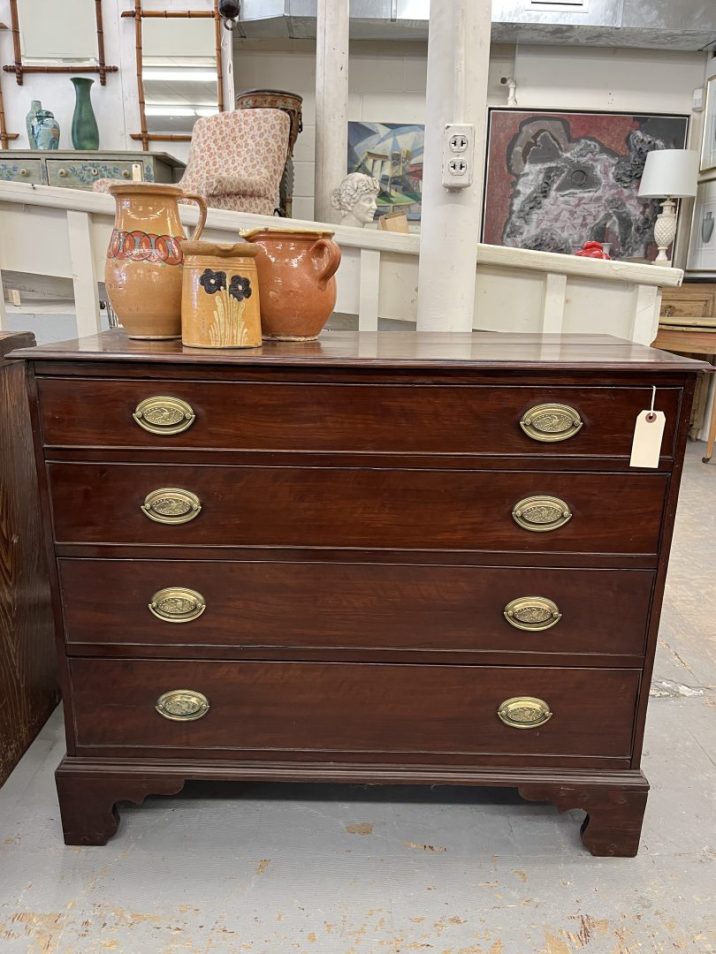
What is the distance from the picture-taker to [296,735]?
1404mm

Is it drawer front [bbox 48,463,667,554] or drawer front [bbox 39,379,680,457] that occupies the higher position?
drawer front [bbox 39,379,680,457]

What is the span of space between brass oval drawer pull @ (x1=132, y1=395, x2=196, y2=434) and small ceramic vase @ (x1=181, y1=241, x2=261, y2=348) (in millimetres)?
123

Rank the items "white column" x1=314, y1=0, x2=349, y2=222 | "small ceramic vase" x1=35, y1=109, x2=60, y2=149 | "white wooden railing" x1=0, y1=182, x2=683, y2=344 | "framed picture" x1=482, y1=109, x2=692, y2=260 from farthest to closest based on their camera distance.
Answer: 1. "framed picture" x1=482, y1=109, x2=692, y2=260
2. "small ceramic vase" x1=35, y1=109, x2=60, y2=149
3. "white column" x1=314, y1=0, x2=349, y2=222
4. "white wooden railing" x1=0, y1=182, x2=683, y2=344

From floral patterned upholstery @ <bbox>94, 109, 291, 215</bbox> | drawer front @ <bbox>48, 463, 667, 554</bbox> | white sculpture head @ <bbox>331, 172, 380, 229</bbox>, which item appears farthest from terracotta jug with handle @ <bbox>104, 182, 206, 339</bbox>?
floral patterned upholstery @ <bbox>94, 109, 291, 215</bbox>

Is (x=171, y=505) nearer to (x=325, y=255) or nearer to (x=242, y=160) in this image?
(x=325, y=255)

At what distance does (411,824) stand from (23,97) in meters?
5.62

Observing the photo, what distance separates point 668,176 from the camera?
470 cm

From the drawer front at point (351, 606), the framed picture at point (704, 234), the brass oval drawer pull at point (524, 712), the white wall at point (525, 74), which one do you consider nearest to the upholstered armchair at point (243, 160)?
the white wall at point (525, 74)

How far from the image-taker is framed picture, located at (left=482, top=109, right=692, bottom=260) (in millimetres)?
4941

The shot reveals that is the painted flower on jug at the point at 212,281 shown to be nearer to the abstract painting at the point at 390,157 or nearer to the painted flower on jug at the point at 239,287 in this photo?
the painted flower on jug at the point at 239,287

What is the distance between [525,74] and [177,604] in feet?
16.3

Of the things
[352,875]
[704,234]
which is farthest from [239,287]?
[704,234]

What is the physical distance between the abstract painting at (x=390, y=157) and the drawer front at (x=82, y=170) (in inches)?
61.9

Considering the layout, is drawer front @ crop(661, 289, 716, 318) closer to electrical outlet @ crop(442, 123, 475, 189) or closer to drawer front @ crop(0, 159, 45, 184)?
electrical outlet @ crop(442, 123, 475, 189)
